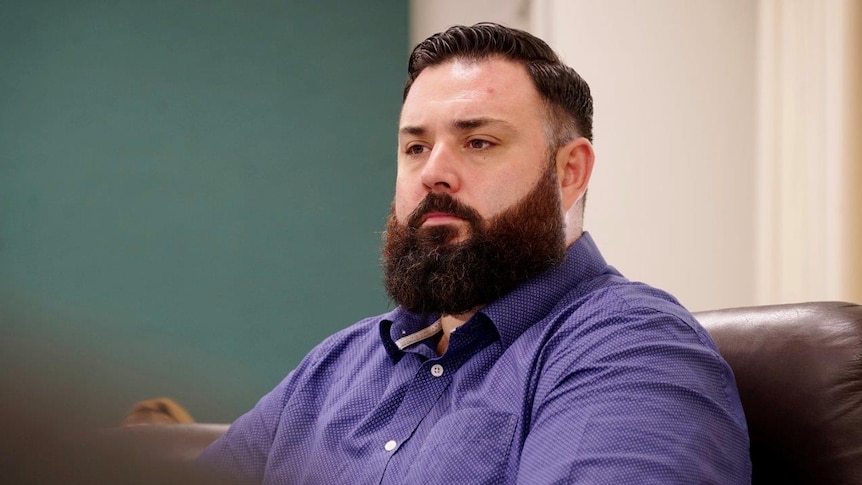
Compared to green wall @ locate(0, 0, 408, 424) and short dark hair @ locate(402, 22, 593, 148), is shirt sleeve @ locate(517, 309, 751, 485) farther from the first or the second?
green wall @ locate(0, 0, 408, 424)

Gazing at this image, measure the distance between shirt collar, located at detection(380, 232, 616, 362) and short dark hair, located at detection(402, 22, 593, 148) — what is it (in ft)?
0.63

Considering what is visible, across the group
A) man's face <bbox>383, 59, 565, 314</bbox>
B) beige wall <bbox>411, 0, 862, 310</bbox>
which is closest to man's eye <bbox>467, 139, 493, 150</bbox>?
man's face <bbox>383, 59, 565, 314</bbox>

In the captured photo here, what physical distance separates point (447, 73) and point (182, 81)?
7.54 feet

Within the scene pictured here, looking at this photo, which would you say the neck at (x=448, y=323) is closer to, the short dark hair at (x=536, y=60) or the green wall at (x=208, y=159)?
the short dark hair at (x=536, y=60)

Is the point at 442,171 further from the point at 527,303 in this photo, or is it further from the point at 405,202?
the point at 527,303

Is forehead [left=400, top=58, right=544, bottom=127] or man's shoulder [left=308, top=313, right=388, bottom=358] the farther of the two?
man's shoulder [left=308, top=313, right=388, bottom=358]

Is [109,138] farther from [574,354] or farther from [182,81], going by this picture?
[574,354]

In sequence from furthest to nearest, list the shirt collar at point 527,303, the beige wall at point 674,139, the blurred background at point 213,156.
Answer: the blurred background at point 213,156 → the beige wall at point 674,139 → the shirt collar at point 527,303

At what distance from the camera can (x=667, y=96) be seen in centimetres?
264

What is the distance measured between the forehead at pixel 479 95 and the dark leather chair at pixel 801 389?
1.57ft

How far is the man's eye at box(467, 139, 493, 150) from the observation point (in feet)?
4.59

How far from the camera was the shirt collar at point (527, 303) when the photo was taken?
4.17 ft

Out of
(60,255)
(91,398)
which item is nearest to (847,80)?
(91,398)

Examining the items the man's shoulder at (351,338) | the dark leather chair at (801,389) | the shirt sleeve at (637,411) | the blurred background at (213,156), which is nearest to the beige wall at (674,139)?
the blurred background at (213,156)
